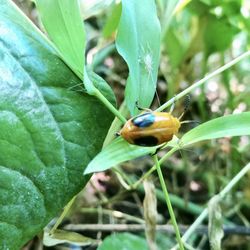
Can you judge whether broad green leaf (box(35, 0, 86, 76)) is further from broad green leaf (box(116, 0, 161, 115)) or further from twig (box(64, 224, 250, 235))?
twig (box(64, 224, 250, 235))

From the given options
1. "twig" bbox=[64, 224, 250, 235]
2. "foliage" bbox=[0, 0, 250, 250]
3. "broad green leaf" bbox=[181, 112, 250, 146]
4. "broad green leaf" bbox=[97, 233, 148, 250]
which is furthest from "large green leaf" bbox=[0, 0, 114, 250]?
"twig" bbox=[64, 224, 250, 235]

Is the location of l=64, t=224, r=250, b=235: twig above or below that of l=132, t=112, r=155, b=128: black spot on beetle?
below

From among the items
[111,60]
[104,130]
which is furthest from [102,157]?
[111,60]

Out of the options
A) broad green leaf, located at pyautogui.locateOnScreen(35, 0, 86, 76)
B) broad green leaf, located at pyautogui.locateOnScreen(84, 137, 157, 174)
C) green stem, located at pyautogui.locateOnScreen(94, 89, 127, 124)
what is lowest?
broad green leaf, located at pyautogui.locateOnScreen(84, 137, 157, 174)

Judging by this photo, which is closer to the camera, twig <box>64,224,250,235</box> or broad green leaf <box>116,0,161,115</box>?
broad green leaf <box>116,0,161,115</box>

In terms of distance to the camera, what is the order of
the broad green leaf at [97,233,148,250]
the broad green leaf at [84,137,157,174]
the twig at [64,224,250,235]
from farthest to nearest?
1. the twig at [64,224,250,235]
2. the broad green leaf at [97,233,148,250]
3. the broad green leaf at [84,137,157,174]

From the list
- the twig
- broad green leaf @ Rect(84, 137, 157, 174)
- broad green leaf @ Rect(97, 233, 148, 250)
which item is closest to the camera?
broad green leaf @ Rect(84, 137, 157, 174)

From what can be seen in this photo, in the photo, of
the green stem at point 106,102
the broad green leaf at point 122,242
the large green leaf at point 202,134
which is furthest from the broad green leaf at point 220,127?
the broad green leaf at point 122,242

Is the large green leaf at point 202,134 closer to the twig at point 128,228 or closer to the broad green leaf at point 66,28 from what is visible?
the broad green leaf at point 66,28

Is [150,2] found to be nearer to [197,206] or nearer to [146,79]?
[146,79]
